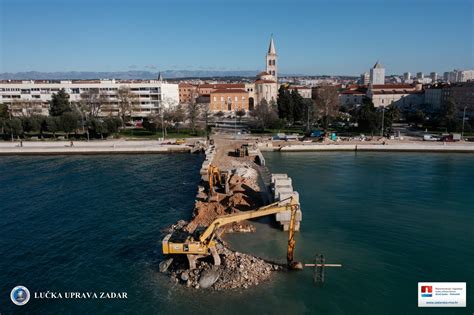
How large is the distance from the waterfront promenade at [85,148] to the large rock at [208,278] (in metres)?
32.0

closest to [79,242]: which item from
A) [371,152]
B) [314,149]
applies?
[314,149]

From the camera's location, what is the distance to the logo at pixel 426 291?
14.2 metres

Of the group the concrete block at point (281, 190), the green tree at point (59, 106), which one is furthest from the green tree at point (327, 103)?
the green tree at point (59, 106)

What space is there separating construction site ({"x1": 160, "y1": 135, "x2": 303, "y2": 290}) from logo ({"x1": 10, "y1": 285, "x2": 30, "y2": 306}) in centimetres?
532

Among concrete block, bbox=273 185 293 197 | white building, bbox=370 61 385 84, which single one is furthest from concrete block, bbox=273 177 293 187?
white building, bbox=370 61 385 84

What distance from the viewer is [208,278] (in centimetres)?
1493

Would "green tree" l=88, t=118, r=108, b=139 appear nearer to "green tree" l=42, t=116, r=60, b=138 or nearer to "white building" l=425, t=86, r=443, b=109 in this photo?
"green tree" l=42, t=116, r=60, b=138

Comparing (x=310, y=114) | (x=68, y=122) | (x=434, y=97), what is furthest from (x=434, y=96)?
(x=68, y=122)

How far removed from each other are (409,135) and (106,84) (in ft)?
176

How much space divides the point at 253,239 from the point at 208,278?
457 cm

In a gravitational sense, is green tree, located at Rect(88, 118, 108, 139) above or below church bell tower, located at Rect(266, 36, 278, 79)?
below

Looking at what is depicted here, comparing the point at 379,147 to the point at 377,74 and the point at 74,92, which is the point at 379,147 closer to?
the point at 74,92

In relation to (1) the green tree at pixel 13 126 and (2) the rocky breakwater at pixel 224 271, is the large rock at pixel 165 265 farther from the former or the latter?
(1) the green tree at pixel 13 126

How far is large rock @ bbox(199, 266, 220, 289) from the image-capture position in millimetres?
14794
